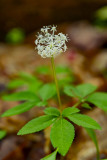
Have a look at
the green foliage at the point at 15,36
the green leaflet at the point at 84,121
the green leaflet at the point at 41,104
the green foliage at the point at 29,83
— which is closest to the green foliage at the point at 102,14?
the green foliage at the point at 15,36

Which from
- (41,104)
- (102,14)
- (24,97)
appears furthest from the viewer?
(102,14)

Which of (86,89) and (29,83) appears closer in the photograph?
(86,89)

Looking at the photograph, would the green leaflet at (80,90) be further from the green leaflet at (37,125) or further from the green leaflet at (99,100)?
the green leaflet at (37,125)

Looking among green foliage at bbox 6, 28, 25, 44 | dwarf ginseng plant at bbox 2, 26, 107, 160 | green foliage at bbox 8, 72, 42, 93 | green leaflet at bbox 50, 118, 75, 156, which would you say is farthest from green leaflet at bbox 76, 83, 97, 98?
green foliage at bbox 6, 28, 25, 44

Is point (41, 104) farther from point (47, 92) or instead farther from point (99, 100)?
point (99, 100)

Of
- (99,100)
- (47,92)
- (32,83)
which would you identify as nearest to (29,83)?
(32,83)

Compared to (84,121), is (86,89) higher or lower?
higher

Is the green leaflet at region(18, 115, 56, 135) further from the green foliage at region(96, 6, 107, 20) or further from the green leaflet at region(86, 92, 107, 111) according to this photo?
the green foliage at region(96, 6, 107, 20)
